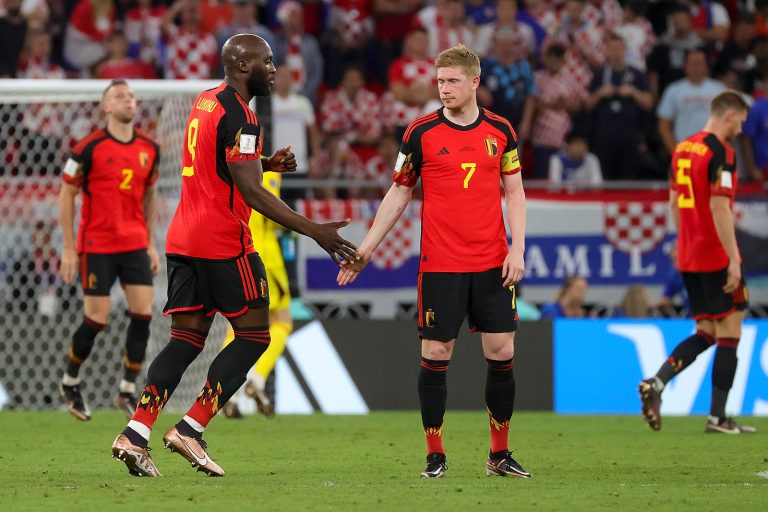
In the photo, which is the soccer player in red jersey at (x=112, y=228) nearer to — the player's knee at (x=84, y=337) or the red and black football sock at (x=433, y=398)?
the player's knee at (x=84, y=337)

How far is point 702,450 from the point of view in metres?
8.63

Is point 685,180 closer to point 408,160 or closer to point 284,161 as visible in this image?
point 408,160

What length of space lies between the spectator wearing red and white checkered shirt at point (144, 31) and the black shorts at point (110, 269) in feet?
20.0

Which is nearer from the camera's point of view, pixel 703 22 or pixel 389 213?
pixel 389 213

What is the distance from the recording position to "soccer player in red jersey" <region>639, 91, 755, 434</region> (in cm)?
968

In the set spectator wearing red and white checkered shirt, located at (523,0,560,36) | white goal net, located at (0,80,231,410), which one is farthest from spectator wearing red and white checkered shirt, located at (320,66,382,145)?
white goal net, located at (0,80,231,410)

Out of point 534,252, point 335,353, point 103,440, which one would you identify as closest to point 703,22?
point 534,252

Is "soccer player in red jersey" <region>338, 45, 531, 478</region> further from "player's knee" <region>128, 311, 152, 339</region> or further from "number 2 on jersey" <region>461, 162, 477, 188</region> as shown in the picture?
"player's knee" <region>128, 311, 152, 339</region>

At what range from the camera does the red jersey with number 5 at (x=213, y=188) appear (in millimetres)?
6566

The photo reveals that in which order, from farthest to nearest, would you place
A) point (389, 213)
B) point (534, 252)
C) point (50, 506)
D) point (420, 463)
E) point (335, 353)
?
point (534, 252), point (335, 353), point (420, 463), point (389, 213), point (50, 506)

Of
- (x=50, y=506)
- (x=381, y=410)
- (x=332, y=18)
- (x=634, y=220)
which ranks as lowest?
(x=381, y=410)

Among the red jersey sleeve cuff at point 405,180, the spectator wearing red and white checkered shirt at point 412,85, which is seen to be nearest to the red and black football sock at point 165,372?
the red jersey sleeve cuff at point 405,180

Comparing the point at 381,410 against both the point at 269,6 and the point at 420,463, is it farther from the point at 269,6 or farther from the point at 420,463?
the point at 269,6

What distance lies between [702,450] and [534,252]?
16.5ft
